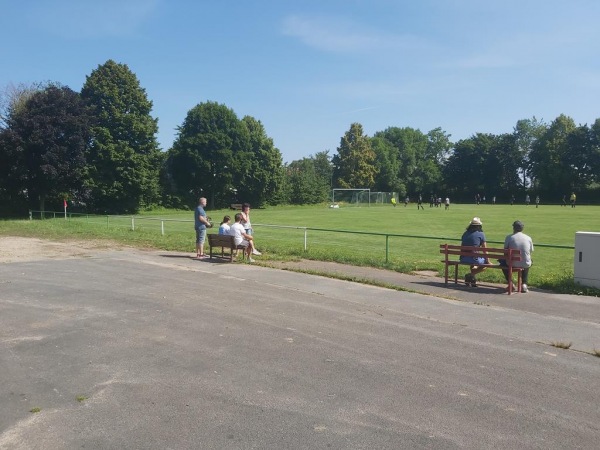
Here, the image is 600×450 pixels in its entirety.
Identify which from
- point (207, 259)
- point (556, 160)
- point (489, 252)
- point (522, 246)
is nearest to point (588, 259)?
point (522, 246)

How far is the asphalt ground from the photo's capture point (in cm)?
418

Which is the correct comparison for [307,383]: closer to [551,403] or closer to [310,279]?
[551,403]

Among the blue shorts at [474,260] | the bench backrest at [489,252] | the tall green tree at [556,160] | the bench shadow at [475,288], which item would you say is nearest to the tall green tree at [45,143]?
the bench shadow at [475,288]

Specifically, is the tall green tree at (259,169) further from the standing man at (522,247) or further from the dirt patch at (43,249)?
the standing man at (522,247)

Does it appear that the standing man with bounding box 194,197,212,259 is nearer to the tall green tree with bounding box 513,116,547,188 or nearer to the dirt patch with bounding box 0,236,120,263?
the dirt patch with bounding box 0,236,120,263

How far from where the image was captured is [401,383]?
17.1 ft

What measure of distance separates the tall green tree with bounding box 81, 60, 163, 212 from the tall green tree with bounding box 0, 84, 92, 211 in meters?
4.97

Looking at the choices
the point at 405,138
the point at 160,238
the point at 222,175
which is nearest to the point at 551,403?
the point at 160,238

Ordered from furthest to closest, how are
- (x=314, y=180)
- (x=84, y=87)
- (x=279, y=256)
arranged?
(x=314, y=180), (x=84, y=87), (x=279, y=256)

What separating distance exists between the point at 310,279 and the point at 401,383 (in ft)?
21.9

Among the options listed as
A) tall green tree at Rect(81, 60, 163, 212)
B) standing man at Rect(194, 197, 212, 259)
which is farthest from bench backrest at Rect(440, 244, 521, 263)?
tall green tree at Rect(81, 60, 163, 212)

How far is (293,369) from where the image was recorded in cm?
562

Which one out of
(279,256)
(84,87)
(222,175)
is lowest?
(279,256)

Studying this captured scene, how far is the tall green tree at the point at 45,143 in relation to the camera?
3919 centimetres
